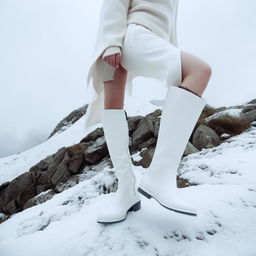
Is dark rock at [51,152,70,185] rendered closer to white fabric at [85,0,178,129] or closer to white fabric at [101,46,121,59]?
white fabric at [85,0,178,129]

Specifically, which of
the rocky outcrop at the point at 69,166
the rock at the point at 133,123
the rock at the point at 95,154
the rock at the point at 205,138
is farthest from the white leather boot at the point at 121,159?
the rock at the point at 133,123

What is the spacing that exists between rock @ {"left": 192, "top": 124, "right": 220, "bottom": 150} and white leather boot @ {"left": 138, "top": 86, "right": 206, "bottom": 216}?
6.46m

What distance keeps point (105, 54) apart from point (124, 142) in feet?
1.93

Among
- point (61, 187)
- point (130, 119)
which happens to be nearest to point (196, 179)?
point (61, 187)

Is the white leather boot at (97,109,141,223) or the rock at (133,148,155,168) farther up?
the white leather boot at (97,109,141,223)

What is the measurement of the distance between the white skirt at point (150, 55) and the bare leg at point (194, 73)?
0.04 metres

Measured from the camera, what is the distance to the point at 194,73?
1.29 metres

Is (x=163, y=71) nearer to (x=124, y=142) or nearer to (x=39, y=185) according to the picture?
(x=124, y=142)

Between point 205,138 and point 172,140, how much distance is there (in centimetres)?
682

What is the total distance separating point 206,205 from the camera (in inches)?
64.9

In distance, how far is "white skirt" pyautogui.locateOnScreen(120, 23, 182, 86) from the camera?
1.31 metres

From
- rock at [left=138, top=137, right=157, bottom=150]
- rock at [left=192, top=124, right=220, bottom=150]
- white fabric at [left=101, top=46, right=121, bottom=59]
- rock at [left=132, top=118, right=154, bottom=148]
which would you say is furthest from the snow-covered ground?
rock at [left=132, top=118, right=154, bottom=148]

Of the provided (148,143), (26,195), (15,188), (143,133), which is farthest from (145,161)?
(15,188)

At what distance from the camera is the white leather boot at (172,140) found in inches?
51.0
